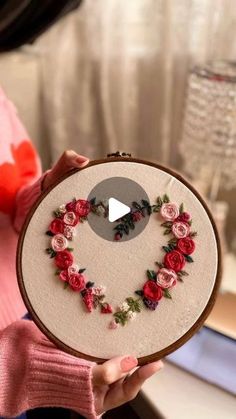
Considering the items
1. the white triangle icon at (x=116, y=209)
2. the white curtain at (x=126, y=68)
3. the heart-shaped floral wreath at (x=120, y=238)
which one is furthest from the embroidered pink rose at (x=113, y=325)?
the white curtain at (x=126, y=68)

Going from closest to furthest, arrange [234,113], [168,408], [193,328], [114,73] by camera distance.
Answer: [193,328]
[168,408]
[234,113]
[114,73]

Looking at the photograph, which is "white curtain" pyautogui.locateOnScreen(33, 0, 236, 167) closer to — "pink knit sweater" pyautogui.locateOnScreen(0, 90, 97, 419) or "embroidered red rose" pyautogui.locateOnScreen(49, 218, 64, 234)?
"pink knit sweater" pyautogui.locateOnScreen(0, 90, 97, 419)

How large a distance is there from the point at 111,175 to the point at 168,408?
0.31 m

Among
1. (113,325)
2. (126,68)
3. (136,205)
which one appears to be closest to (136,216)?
(136,205)

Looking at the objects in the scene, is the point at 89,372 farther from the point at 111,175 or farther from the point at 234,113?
the point at 234,113

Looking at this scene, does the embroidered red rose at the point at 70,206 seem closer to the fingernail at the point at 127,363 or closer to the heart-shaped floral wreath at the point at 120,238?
the heart-shaped floral wreath at the point at 120,238

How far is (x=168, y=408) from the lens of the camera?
1.98 ft

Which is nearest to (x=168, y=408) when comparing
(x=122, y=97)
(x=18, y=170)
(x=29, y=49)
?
(x=18, y=170)

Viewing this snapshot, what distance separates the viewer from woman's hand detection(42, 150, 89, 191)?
506 mm

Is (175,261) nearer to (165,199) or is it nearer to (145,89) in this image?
(165,199)

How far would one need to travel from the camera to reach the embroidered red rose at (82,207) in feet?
1.64

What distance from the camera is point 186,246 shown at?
19.4 inches

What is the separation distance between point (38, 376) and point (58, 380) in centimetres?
2
